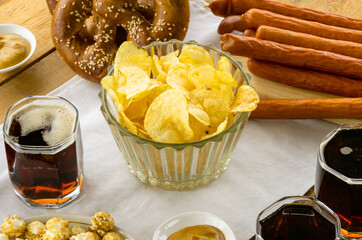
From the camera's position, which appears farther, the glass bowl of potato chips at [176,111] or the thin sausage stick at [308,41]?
the thin sausage stick at [308,41]

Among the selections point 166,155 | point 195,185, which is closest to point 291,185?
point 195,185

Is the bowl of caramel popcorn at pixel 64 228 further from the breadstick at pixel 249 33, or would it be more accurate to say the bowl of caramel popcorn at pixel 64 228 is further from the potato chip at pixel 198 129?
the breadstick at pixel 249 33

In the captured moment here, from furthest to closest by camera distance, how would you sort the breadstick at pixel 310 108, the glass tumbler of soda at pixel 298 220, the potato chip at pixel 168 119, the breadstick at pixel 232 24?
the breadstick at pixel 232 24
the breadstick at pixel 310 108
the potato chip at pixel 168 119
the glass tumbler of soda at pixel 298 220

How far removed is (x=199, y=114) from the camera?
122cm

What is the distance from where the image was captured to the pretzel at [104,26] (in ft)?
5.12

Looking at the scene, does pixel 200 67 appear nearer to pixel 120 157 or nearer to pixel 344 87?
pixel 120 157

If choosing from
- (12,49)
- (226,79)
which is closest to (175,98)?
(226,79)

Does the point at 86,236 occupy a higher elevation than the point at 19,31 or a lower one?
lower

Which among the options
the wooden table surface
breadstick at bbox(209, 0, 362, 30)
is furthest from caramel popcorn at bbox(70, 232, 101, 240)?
breadstick at bbox(209, 0, 362, 30)

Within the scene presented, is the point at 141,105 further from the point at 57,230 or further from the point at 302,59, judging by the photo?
the point at 302,59

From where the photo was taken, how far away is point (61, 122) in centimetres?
127

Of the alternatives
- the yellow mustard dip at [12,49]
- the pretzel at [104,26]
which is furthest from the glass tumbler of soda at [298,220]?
the yellow mustard dip at [12,49]

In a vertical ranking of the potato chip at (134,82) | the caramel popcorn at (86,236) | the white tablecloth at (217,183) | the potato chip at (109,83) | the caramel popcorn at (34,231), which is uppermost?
the potato chip at (134,82)

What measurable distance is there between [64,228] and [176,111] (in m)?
0.38
